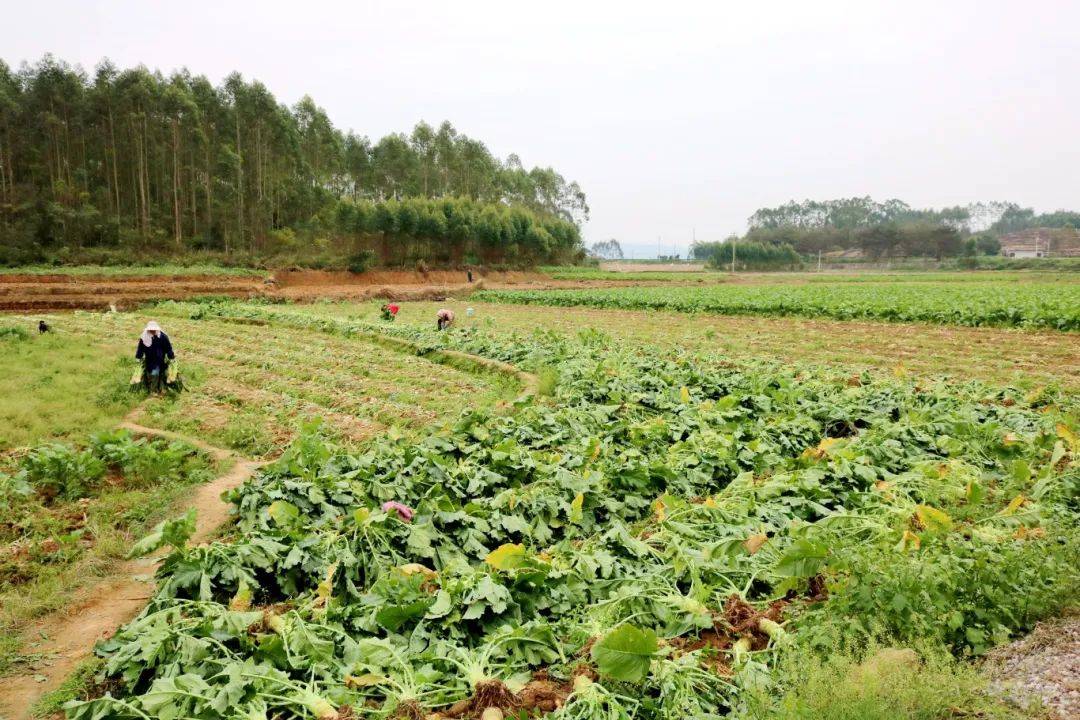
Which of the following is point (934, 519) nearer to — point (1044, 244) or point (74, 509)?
point (74, 509)

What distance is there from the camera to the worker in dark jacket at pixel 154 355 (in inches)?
408

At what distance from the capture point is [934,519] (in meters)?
4.27

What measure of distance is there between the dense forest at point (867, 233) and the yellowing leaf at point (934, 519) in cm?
8078

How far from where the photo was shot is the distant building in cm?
8447

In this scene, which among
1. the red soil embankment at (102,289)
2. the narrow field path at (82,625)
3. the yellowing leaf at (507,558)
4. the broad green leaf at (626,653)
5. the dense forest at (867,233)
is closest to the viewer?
the broad green leaf at (626,653)

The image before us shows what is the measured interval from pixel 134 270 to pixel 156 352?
1111 inches

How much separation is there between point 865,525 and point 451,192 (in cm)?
6968

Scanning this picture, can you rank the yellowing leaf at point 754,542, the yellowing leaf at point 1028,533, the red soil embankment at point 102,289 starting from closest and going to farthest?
the yellowing leaf at point 1028,533 → the yellowing leaf at point 754,542 → the red soil embankment at point 102,289

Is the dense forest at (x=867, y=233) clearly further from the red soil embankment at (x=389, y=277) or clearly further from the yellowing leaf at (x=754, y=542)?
the yellowing leaf at (x=754, y=542)

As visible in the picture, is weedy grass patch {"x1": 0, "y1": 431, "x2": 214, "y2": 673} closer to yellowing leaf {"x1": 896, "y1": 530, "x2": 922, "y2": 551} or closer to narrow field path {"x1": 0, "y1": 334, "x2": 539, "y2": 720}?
narrow field path {"x1": 0, "y1": 334, "x2": 539, "y2": 720}

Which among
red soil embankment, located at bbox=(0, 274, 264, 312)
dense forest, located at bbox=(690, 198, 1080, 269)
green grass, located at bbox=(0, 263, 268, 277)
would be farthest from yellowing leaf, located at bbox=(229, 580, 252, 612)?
dense forest, located at bbox=(690, 198, 1080, 269)

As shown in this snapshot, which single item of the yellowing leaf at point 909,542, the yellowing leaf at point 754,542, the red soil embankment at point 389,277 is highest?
the red soil embankment at point 389,277

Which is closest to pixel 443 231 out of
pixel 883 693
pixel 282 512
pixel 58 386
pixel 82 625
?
pixel 58 386

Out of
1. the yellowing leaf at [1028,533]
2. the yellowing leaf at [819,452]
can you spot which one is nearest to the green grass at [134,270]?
the yellowing leaf at [819,452]
